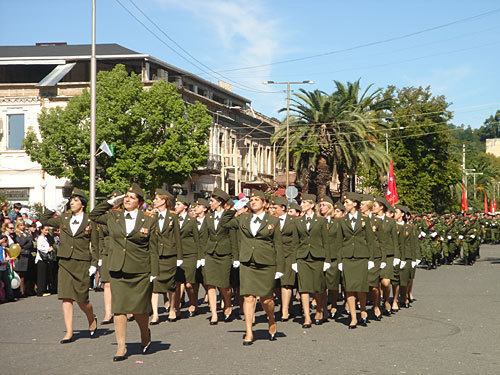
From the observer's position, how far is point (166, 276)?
12.3 m

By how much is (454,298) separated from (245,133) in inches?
1865

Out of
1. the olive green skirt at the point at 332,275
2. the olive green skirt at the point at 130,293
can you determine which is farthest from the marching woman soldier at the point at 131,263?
the olive green skirt at the point at 332,275

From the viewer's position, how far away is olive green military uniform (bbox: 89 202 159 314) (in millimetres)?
9055

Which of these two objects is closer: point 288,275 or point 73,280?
point 73,280

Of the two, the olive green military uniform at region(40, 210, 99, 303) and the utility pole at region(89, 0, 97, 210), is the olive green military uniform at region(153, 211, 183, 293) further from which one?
the utility pole at region(89, 0, 97, 210)

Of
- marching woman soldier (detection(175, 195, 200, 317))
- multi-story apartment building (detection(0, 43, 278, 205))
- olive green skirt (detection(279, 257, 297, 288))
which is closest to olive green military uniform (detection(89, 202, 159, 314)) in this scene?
olive green skirt (detection(279, 257, 297, 288))

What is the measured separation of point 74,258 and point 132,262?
1654 mm

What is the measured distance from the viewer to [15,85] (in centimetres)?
4912

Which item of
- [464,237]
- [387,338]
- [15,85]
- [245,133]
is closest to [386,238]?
[387,338]

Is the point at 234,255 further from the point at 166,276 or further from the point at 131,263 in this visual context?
the point at 131,263

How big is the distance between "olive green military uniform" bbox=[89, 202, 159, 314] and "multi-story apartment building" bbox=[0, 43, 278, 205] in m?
37.5

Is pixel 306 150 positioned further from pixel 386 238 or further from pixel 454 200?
pixel 386 238

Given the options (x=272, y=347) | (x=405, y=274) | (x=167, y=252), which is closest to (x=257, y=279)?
(x=272, y=347)

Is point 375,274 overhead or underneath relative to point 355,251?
underneath
